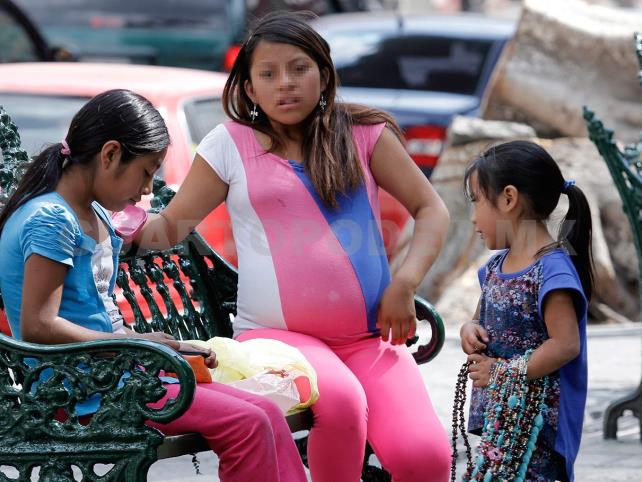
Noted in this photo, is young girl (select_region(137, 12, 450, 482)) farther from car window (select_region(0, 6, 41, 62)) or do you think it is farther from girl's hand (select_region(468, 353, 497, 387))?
car window (select_region(0, 6, 41, 62))

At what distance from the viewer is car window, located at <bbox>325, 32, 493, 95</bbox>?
10.8 metres

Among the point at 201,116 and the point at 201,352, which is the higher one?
the point at 201,116

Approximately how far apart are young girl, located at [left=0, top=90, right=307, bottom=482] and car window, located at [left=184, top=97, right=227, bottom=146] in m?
3.23

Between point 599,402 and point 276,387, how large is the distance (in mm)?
2778

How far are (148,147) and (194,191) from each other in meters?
0.47

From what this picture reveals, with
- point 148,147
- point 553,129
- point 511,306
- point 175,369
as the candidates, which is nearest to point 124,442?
point 175,369

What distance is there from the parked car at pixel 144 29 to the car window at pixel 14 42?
8.05 feet

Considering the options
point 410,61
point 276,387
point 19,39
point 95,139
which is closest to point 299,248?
point 276,387

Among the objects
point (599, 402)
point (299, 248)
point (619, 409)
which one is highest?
point (299, 248)

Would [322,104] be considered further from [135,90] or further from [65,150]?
[135,90]

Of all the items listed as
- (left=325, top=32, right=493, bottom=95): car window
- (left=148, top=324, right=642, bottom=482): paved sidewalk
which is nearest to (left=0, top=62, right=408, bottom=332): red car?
(left=148, top=324, right=642, bottom=482): paved sidewalk

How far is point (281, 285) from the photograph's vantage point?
3.85m

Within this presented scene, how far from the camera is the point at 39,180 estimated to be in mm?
3475

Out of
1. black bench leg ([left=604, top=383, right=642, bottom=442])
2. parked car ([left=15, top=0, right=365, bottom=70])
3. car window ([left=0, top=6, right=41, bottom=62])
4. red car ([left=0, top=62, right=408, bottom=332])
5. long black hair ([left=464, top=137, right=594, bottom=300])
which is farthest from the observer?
parked car ([left=15, top=0, right=365, bottom=70])
